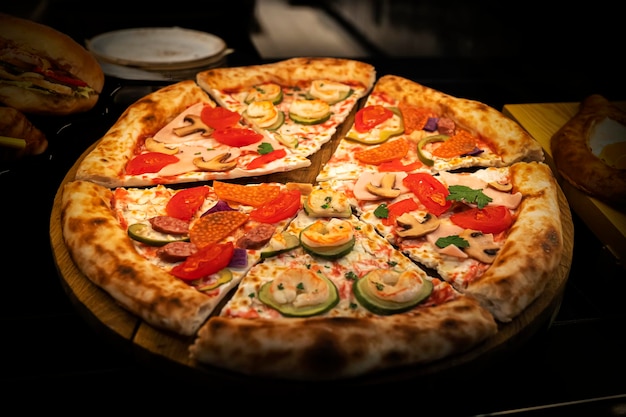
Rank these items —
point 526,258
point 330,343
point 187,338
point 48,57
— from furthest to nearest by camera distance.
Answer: point 48,57 < point 526,258 < point 187,338 < point 330,343

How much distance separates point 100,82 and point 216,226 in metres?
1.65

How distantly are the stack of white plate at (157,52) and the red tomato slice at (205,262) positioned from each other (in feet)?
7.25

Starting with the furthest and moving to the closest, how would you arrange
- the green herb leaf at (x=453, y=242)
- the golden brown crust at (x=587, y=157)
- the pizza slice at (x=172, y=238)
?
the golden brown crust at (x=587, y=157) < the green herb leaf at (x=453, y=242) < the pizza slice at (x=172, y=238)

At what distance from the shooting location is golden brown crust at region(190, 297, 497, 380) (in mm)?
2830

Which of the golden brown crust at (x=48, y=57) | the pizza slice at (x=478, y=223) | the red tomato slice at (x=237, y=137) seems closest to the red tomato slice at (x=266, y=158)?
the red tomato slice at (x=237, y=137)

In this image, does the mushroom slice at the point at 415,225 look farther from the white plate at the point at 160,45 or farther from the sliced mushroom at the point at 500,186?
the white plate at the point at 160,45

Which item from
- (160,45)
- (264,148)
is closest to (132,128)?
(264,148)

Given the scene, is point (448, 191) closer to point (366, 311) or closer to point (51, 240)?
point (366, 311)

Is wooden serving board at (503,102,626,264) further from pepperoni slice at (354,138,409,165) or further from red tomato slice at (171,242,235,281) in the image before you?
red tomato slice at (171,242,235,281)

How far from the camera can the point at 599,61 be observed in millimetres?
5988

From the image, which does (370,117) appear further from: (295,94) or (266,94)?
(266,94)

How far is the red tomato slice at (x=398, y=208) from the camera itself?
4039 mm

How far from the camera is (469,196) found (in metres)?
4.08

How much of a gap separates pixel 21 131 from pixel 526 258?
278cm
